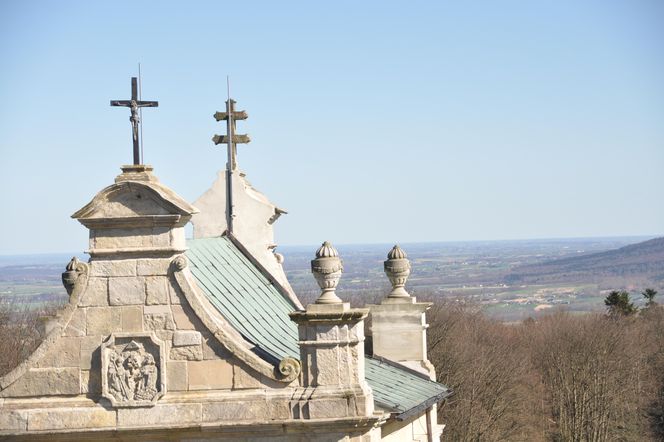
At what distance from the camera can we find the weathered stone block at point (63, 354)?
17.4 meters

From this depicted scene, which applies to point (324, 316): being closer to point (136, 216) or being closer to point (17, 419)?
point (136, 216)

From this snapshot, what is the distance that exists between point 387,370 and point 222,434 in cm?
→ 652

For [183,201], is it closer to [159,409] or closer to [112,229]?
[112,229]

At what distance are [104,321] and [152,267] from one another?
924 mm

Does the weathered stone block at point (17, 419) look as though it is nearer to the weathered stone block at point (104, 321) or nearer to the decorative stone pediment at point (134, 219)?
the weathered stone block at point (104, 321)

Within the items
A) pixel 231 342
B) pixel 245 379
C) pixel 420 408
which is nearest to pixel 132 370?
pixel 231 342

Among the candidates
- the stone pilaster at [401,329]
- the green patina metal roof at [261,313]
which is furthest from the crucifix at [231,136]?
the stone pilaster at [401,329]

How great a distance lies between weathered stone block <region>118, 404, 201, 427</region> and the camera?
1722 cm

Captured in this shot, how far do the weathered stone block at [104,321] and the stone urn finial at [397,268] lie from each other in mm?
6574

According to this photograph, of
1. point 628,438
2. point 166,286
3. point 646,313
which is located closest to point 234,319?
point 166,286

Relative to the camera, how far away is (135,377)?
17.3 m

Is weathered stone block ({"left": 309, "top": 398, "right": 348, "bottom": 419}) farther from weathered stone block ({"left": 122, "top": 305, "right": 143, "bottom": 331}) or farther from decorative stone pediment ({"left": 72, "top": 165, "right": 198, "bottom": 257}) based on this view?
decorative stone pediment ({"left": 72, "top": 165, "right": 198, "bottom": 257})

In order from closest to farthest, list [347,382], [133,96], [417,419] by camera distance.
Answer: [347,382] → [133,96] → [417,419]

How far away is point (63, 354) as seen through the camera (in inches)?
685
